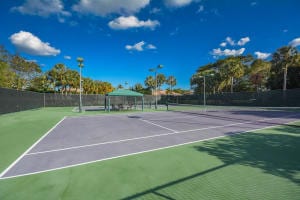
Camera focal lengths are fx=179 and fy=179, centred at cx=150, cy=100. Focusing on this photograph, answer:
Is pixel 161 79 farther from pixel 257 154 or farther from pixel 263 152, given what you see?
pixel 257 154

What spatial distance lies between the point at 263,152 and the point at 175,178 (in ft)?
9.79

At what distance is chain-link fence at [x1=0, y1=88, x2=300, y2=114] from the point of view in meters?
16.6

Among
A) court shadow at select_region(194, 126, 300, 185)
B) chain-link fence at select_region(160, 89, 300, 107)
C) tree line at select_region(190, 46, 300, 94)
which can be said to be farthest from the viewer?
tree line at select_region(190, 46, 300, 94)

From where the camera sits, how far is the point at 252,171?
3.58 metres

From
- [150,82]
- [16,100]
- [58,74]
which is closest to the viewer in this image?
[16,100]

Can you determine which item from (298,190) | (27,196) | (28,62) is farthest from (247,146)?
(28,62)

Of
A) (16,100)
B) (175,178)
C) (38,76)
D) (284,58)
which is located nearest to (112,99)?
(38,76)

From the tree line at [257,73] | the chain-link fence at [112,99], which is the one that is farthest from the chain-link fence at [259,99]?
the tree line at [257,73]

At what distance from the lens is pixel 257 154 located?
4637 millimetres

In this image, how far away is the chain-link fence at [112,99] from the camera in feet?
54.3

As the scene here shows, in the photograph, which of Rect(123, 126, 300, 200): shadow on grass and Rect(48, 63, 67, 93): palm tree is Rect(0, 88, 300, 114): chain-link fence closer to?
Rect(48, 63, 67, 93): palm tree

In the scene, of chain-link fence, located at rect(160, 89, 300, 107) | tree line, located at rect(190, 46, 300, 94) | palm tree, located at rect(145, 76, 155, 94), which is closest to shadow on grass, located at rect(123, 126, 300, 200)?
tree line, located at rect(190, 46, 300, 94)

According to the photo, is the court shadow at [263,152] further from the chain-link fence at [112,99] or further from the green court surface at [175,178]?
the chain-link fence at [112,99]

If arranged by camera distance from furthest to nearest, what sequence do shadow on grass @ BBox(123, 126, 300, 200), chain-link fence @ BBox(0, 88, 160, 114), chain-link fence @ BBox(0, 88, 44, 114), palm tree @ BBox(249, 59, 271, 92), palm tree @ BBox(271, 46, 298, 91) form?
1. palm tree @ BBox(249, 59, 271, 92)
2. palm tree @ BBox(271, 46, 298, 91)
3. chain-link fence @ BBox(0, 88, 160, 114)
4. chain-link fence @ BBox(0, 88, 44, 114)
5. shadow on grass @ BBox(123, 126, 300, 200)
